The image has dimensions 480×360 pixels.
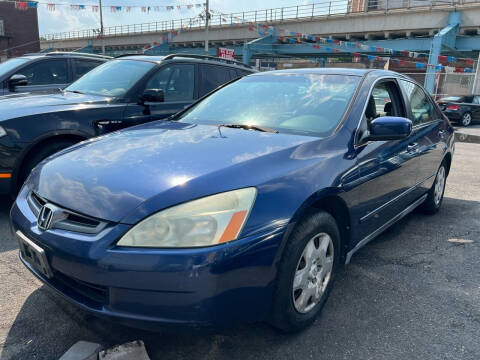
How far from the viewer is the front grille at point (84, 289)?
74.0 inches

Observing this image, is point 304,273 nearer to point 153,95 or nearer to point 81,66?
point 153,95

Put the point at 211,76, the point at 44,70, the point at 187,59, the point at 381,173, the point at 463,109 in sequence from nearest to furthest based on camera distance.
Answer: the point at 381,173 < the point at 187,59 < the point at 211,76 < the point at 44,70 < the point at 463,109

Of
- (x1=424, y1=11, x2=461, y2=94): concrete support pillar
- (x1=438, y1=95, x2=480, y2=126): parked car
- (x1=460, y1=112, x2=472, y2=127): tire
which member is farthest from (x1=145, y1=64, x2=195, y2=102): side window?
(x1=424, y1=11, x2=461, y2=94): concrete support pillar

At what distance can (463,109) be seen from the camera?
53.5 ft

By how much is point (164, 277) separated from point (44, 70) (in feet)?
19.1

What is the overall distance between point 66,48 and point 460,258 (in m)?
58.4

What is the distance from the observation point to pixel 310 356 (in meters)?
2.18

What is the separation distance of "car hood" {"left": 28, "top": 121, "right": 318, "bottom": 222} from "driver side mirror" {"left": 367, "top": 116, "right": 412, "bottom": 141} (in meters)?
0.49

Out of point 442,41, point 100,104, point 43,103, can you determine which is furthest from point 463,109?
point 43,103

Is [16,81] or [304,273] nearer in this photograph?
[304,273]

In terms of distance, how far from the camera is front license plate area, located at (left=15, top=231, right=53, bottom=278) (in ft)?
6.59

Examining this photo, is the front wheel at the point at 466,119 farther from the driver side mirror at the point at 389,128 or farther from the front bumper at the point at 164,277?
the front bumper at the point at 164,277

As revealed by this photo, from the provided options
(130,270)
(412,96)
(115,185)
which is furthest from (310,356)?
(412,96)

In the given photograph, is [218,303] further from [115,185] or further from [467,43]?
[467,43]
